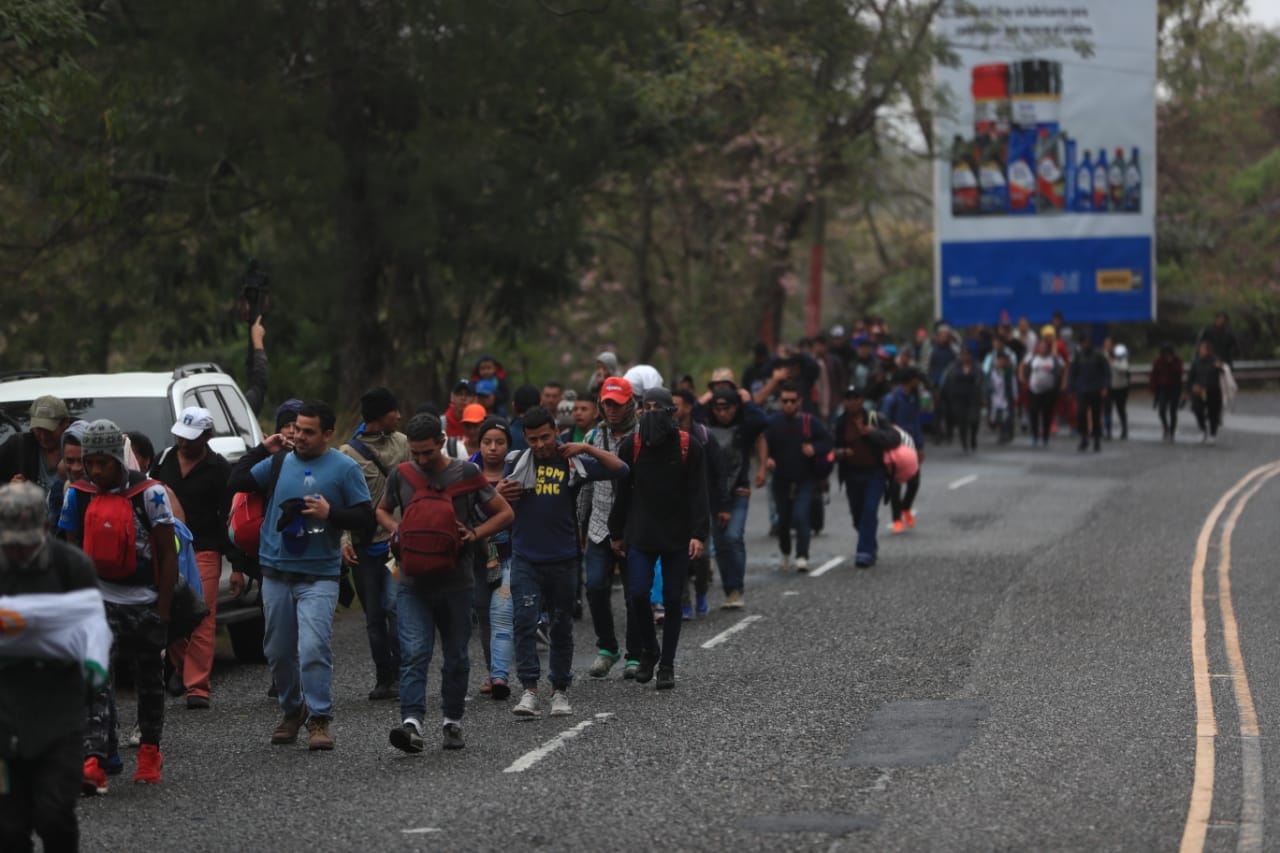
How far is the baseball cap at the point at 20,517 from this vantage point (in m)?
7.31

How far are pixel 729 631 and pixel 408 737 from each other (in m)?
5.15

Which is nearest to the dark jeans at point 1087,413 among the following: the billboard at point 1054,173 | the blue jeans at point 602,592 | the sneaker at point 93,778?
the billboard at point 1054,173

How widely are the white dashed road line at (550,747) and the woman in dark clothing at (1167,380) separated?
24.1 meters

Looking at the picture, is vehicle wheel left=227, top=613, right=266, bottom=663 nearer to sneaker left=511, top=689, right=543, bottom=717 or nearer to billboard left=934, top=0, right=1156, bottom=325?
sneaker left=511, top=689, right=543, bottom=717

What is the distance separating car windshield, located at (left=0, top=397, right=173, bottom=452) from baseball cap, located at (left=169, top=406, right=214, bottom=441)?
1.47m

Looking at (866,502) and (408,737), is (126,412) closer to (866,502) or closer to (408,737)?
(408,737)

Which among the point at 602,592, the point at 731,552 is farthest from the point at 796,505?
the point at 602,592

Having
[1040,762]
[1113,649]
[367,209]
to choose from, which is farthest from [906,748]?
[367,209]

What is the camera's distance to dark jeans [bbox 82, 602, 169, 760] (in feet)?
32.7

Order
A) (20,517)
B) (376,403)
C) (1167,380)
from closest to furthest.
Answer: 1. (20,517)
2. (376,403)
3. (1167,380)

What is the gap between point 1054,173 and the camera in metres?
41.4

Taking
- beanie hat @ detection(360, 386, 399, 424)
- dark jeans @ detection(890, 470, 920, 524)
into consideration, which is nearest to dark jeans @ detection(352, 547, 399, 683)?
beanie hat @ detection(360, 386, 399, 424)

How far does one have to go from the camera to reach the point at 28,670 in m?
7.39

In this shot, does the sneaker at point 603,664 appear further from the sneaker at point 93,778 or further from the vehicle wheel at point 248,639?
the sneaker at point 93,778
